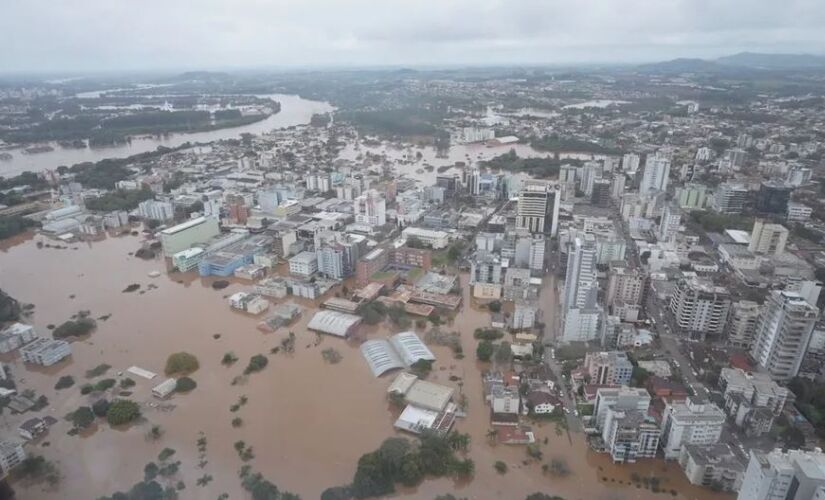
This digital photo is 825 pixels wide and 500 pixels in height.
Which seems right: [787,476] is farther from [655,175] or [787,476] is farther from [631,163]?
[631,163]

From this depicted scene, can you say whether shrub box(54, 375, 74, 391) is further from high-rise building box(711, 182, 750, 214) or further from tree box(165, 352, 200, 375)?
high-rise building box(711, 182, 750, 214)

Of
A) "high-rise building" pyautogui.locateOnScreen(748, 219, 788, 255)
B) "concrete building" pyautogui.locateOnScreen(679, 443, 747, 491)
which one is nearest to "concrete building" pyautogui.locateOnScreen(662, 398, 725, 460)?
"concrete building" pyautogui.locateOnScreen(679, 443, 747, 491)

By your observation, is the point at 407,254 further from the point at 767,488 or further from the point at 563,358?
the point at 767,488

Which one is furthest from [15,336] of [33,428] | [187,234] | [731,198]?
[731,198]

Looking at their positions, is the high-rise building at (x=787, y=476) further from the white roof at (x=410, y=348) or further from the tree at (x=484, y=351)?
the white roof at (x=410, y=348)

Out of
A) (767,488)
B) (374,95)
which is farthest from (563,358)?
(374,95)

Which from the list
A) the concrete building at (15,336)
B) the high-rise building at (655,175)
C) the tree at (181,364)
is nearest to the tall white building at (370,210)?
the tree at (181,364)
